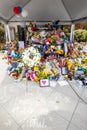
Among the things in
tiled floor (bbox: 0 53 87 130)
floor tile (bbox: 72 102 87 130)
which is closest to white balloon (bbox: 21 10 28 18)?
tiled floor (bbox: 0 53 87 130)

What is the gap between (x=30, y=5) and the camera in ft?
10.4

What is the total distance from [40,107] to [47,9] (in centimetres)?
291

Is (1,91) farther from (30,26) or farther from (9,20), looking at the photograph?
(9,20)

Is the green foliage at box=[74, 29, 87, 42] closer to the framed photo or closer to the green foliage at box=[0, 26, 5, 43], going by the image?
the green foliage at box=[0, 26, 5, 43]

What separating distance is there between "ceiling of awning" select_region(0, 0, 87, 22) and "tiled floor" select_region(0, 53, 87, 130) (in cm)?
205

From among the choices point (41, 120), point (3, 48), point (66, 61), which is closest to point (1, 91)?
point (41, 120)

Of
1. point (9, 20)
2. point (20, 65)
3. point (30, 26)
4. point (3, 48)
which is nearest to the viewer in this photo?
point (20, 65)

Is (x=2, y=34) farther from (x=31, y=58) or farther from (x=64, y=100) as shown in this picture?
(x=64, y=100)

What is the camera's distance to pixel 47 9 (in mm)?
3355

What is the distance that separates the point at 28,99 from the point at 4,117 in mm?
499

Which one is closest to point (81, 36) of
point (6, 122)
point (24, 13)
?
point (24, 13)

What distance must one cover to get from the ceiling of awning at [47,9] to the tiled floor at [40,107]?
6.71ft

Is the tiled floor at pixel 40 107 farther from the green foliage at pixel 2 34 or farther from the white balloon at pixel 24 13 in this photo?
the green foliage at pixel 2 34

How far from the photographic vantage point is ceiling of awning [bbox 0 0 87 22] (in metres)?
2.84
